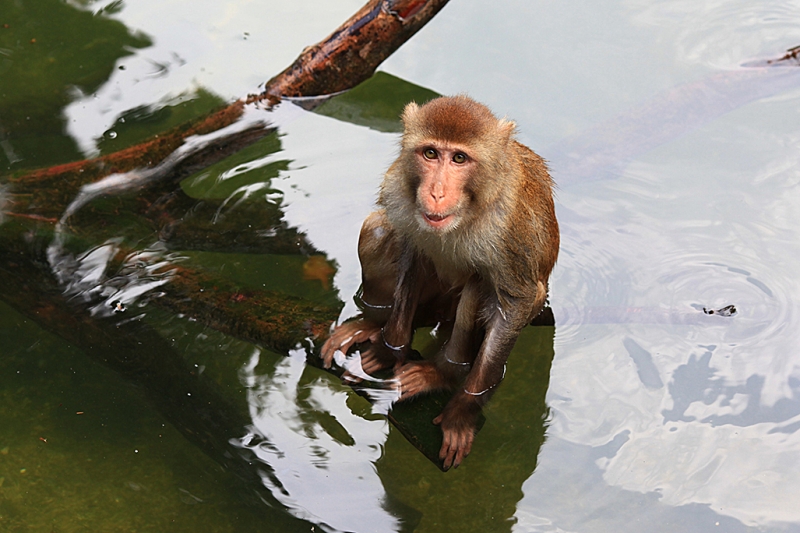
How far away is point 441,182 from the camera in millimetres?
4430

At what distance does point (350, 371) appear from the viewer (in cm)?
536

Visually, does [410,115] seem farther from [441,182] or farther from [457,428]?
[457,428]

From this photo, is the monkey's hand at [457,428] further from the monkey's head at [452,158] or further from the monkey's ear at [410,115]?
the monkey's ear at [410,115]

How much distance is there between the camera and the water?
518 centimetres

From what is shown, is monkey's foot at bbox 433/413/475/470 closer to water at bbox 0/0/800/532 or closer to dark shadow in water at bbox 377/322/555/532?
dark shadow in water at bbox 377/322/555/532

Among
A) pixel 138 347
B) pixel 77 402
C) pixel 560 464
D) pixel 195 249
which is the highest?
pixel 560 464

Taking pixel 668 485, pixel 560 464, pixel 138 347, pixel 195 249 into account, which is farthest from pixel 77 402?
pixel 668 485

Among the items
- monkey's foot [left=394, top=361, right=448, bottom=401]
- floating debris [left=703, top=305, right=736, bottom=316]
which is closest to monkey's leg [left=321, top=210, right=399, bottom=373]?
monkey's foot [left=394, top=361, right=448, bottom=401]

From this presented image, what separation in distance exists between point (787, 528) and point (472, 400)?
204 centimetres

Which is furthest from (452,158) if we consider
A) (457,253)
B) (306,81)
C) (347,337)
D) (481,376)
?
(306,81)

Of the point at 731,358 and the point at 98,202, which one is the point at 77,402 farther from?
the point at 731,358

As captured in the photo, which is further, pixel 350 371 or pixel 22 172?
pixel 22 172

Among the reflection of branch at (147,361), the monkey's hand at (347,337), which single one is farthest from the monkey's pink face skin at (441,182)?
the reflection of branch at (147,361)

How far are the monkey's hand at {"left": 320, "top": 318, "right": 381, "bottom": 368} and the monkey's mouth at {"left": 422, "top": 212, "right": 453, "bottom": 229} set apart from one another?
51.5 inches
